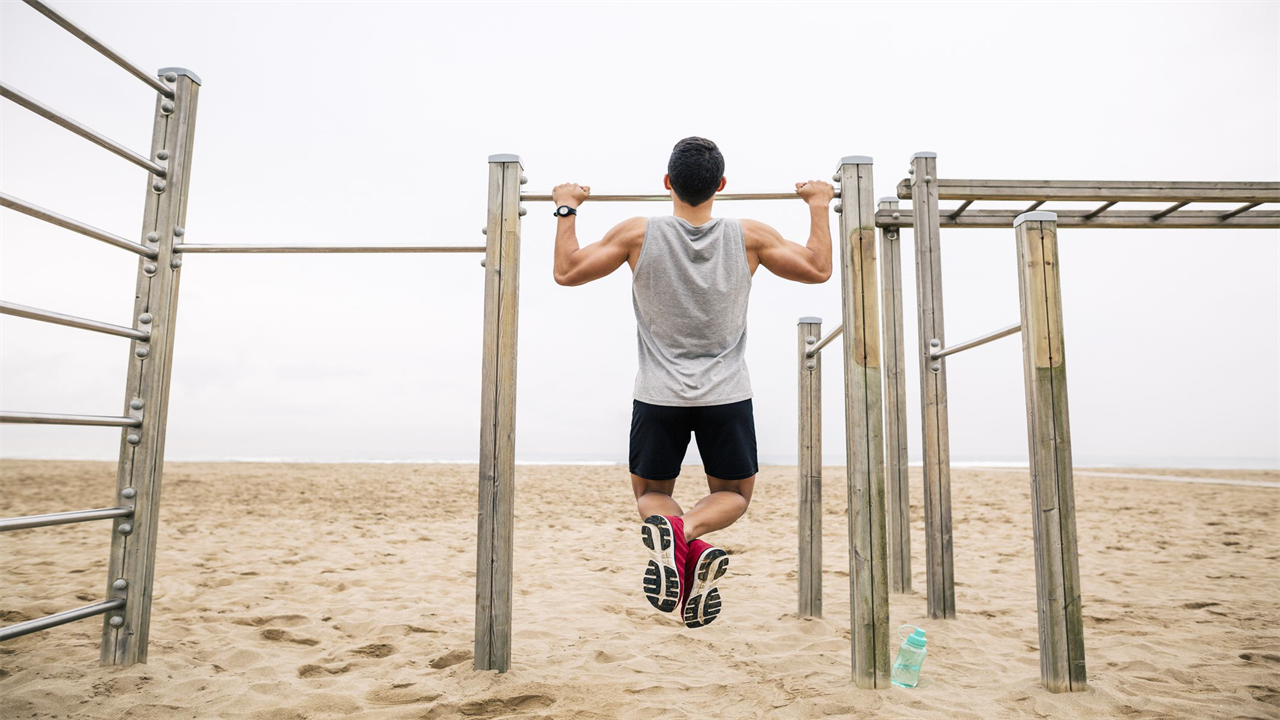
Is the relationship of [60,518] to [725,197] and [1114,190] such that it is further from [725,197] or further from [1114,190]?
[1114,190]

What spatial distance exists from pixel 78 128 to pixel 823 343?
10.7 feet

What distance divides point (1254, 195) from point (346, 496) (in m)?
10.0

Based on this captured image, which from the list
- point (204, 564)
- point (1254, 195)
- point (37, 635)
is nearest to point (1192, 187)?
point (1254, 195)

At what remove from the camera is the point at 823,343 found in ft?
11.4

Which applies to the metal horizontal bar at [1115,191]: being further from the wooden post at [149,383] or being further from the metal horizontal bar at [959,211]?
the wooden post at [149,383]

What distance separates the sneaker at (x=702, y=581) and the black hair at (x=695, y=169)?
3.96 feet

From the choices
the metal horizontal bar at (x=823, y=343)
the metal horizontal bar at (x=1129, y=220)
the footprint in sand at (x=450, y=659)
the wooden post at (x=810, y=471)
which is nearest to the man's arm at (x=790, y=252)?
the metal horizontal bar at (x=823, y=343)

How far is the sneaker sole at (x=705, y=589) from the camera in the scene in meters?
2.20

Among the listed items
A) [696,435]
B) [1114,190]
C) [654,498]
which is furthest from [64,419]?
[1114,190]

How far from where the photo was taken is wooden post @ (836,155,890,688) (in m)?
2.56

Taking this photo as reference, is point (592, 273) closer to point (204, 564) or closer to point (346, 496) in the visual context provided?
point (204, 564)

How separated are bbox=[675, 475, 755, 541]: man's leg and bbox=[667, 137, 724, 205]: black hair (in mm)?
1014

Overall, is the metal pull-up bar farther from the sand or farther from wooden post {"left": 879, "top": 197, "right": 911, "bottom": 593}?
wooden post {"left": 879, "top": 197, "right": 911, "bottom": 593}

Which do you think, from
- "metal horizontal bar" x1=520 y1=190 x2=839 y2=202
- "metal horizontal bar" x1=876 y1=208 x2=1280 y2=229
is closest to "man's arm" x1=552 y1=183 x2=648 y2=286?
"metal horizontal bar" x1=520 y1=190 x2=839 y2=202
